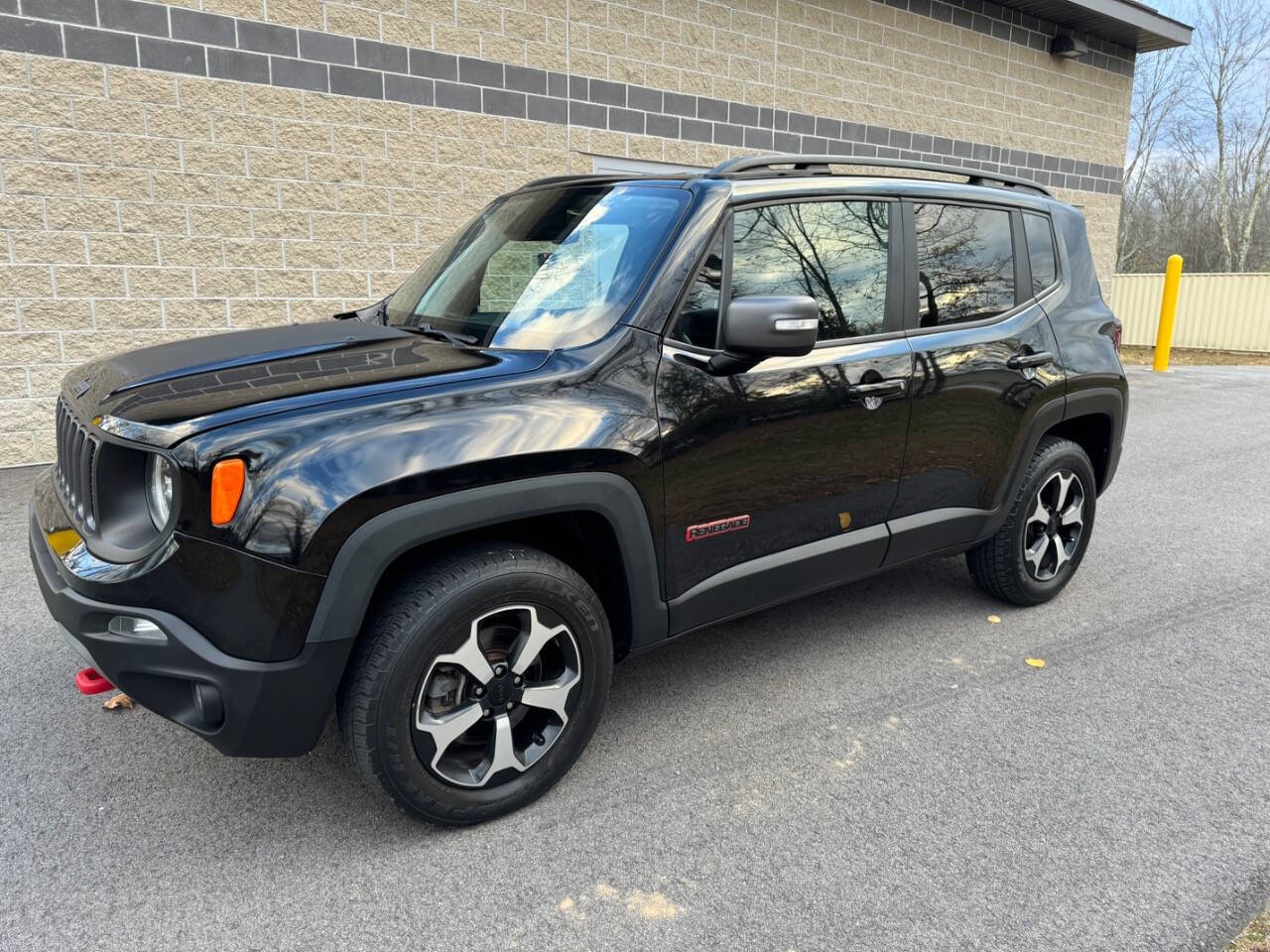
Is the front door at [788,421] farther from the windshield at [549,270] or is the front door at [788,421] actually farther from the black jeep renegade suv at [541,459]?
the windshield at [549,270]

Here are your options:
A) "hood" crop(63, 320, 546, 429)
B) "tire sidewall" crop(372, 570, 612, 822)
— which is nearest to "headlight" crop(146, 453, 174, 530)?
"hood" crop(63, 320, 546, 429)

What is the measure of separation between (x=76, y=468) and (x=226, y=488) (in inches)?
30.8

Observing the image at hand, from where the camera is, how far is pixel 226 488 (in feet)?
7.22

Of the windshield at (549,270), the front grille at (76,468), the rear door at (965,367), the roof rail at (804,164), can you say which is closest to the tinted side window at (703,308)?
the windshield at (549,270)

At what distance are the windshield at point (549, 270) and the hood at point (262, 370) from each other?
0.52 feet

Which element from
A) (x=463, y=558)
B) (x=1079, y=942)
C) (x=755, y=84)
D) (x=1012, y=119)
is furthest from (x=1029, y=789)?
(x=1012, y=119)

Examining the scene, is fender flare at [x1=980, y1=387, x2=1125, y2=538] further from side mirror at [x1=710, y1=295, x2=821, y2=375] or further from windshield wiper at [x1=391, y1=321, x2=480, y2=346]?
windshield wiper at [x1=391, y1=321, x2=480, y2=346]

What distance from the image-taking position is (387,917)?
2.32m

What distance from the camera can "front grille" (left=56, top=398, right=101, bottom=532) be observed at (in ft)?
8.25

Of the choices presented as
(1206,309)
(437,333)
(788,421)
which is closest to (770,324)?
(788,421)

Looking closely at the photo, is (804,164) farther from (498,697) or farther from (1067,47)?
(1067,47)

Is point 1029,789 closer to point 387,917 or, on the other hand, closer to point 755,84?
point 387,917

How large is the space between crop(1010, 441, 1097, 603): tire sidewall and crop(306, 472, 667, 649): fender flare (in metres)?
2.05

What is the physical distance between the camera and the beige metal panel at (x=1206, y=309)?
20.2 m
